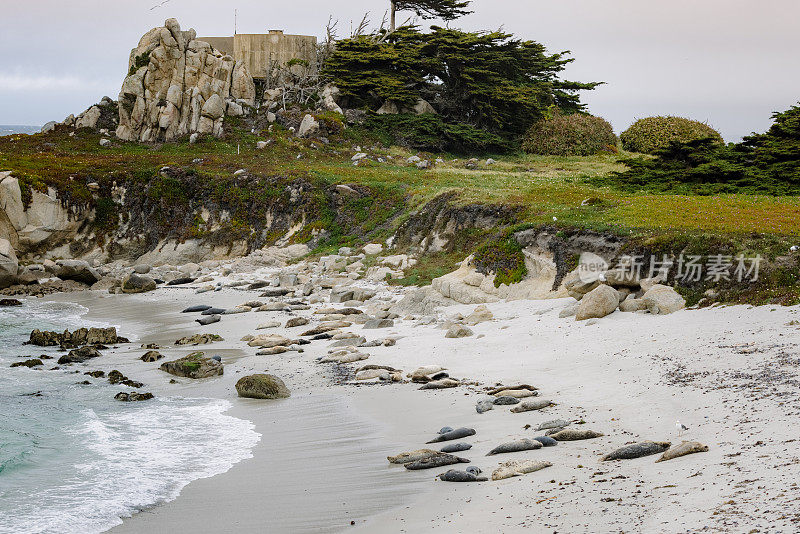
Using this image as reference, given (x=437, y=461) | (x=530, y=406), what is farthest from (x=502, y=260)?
(x=437, y=461)

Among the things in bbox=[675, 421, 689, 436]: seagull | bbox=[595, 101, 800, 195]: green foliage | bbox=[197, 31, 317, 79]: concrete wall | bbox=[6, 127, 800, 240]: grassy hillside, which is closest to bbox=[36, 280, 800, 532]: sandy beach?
bbox=[675, 421, 689, 436]: seagull

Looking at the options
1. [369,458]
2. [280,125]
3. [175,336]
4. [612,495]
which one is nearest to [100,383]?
[175,336]

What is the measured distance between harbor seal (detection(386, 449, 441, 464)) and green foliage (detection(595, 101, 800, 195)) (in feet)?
64.3

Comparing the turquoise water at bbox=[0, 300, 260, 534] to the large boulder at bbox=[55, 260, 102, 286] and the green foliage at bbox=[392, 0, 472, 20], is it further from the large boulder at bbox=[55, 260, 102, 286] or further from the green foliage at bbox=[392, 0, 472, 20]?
the green foliage at bbox=[392, 0, 472, 20]

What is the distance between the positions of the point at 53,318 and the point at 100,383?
10.6m

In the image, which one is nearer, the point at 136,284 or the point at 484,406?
the point at 484,406

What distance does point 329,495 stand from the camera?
8.62 metres

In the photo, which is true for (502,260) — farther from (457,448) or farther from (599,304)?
(457,448)

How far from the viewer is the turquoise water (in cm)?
895

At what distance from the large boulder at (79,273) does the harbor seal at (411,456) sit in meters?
26.2

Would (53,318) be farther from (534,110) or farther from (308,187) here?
(534,110)

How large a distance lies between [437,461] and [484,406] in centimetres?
245

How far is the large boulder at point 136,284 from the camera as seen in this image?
3006cm

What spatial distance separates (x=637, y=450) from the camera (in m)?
8.16
